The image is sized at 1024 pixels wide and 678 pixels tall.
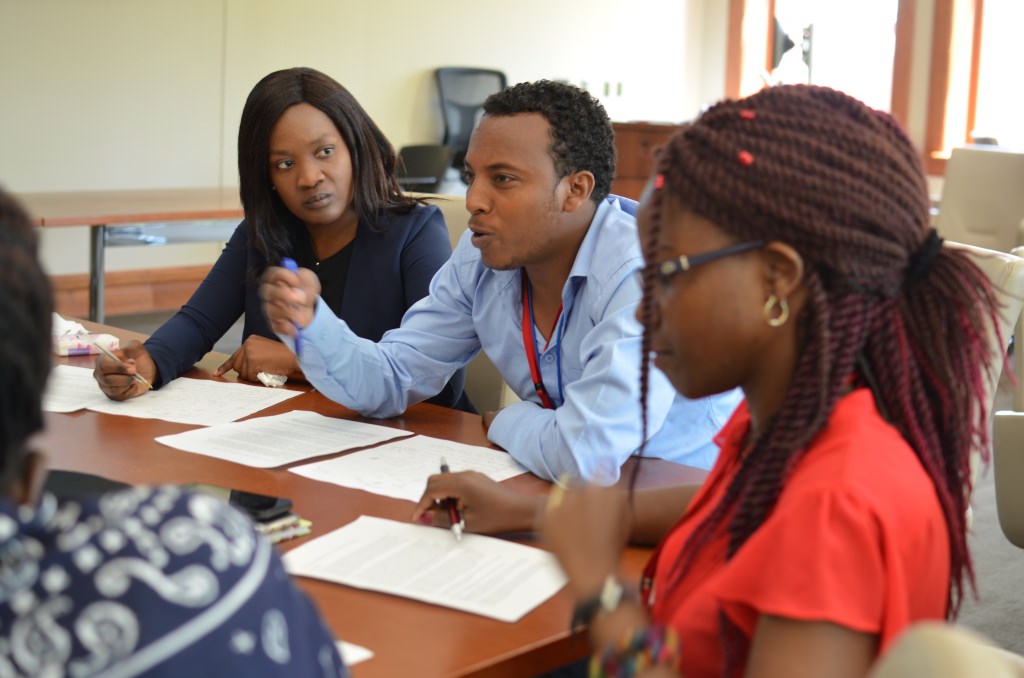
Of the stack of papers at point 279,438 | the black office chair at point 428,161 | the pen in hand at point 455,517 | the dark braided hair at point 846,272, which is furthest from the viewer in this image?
the black office chair at point 428,161

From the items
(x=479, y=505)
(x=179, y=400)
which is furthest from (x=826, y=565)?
(x=179, y=400)

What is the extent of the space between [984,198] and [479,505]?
5067mm

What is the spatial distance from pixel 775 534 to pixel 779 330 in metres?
0.22

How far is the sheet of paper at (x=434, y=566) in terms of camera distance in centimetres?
132

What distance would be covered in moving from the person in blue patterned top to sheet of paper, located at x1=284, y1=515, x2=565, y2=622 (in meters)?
0.53

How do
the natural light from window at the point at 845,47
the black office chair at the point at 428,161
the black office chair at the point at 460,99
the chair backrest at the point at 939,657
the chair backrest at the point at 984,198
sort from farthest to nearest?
the natural light from window at the point at 845,47
the black office chair at the point at 460,99
the black office chair at the point at 428,161
the chair backrest at the point at 984,198
the chair backrest at the point at 939,657

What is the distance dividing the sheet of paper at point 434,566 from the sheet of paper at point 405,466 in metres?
0.15

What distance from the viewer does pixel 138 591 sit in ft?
2.40

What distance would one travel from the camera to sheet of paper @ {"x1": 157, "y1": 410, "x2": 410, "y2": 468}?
71.9 inches

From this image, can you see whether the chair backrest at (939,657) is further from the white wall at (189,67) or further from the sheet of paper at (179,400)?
the white wall at (189,67)

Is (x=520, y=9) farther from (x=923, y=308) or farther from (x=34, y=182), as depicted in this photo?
(x=923, y=308)

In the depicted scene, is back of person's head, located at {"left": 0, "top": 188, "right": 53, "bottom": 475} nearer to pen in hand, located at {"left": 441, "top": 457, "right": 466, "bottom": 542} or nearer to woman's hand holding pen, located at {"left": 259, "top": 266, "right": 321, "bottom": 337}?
pen in hand, located at {"left": 441, "top": 457, "right": 466, "bottom": 542}

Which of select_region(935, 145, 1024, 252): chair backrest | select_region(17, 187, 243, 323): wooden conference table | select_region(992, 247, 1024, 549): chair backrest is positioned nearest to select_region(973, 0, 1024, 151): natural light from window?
select_region(935, 145, 1024, 252): chair backrest

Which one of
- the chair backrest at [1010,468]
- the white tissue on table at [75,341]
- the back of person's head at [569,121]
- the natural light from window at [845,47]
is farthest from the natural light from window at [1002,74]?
the white tissue on table at [75,341]
